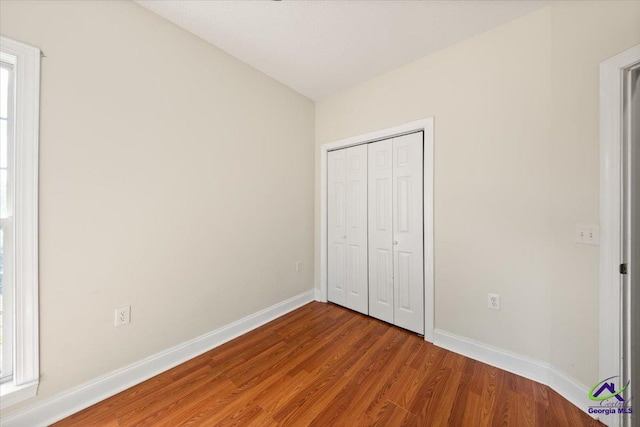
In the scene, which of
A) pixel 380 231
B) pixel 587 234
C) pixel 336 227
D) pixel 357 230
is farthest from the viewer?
pixel 336 227

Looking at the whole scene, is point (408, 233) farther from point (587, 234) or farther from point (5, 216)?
point (5, 216)

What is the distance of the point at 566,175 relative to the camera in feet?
4.96

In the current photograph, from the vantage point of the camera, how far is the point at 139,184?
5.46 ft

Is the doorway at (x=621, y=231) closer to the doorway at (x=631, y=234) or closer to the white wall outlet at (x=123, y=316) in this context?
the doorway at (x=631, y=234)

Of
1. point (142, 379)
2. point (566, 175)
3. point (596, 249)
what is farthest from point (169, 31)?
point (596, 249)

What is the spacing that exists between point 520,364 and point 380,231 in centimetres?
147

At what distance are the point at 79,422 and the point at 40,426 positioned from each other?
0.18m

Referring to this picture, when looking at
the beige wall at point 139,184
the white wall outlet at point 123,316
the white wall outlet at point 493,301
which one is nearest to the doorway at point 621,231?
the white wall outlet at point 493,301

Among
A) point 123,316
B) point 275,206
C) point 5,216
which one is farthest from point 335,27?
point 123,316

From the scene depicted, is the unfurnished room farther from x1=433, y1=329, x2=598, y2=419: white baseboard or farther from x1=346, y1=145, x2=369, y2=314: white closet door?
x1=346, y1=145, x2=369, y2=314: white closet door

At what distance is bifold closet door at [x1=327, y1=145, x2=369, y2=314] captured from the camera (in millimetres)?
2674

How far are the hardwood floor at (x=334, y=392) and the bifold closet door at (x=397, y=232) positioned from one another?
1.17 feet

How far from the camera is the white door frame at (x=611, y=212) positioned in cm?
127

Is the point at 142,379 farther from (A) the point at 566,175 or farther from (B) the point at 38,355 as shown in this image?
(A) the point at 566,175
